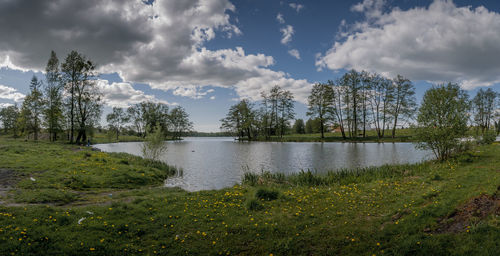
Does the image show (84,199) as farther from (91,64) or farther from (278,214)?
(91,64)

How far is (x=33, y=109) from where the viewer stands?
47.9 metres

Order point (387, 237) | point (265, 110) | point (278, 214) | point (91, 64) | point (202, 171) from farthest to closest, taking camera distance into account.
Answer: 1. point (265, 110)
2. point (91, 64)
3. point (202, 171)
4. point (278, 214)
5. point (387, 237)

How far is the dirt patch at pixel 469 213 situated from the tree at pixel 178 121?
363 ft

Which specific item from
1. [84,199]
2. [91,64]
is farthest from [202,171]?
[91,64]

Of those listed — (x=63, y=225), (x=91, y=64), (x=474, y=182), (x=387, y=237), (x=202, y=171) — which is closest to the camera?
(x=387, y=237)

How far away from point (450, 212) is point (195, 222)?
7.86 metres

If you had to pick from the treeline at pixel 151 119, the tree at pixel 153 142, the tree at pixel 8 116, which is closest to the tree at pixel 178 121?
the treeline at pixel 151 119

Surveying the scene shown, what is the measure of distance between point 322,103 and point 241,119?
3723 cm

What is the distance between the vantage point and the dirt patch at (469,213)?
6.21 m

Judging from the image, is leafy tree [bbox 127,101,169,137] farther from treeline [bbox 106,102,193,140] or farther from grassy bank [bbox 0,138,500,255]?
grassy bank [bbox 0,138,500,255]

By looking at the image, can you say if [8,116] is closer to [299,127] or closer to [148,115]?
[148,115]

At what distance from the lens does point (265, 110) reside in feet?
270

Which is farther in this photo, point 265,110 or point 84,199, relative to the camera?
point 265,110

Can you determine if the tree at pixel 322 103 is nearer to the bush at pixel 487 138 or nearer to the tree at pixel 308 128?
the bush at pixel 487 138
